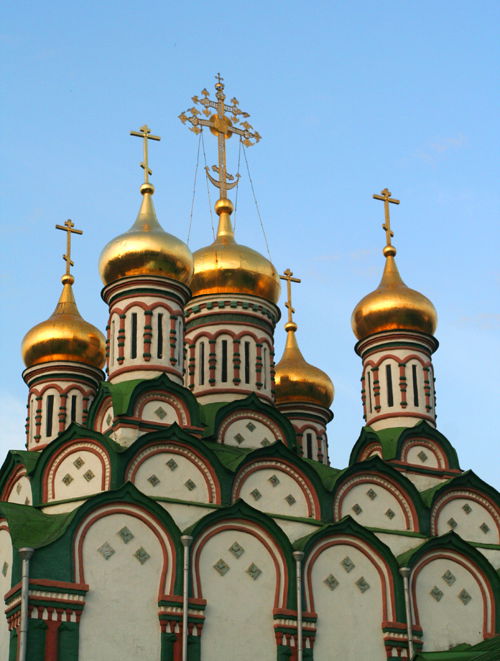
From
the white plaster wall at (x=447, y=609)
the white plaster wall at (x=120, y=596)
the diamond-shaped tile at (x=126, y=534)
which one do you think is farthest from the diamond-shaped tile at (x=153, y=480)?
the white plaster wall at (x=447, y=609)

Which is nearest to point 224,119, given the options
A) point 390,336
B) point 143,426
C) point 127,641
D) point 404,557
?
point 390,336

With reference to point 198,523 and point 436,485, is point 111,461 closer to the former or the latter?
point 198,523

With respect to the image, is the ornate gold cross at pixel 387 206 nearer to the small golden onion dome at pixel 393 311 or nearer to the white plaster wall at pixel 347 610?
the small golden onion dome at pixel 393 311

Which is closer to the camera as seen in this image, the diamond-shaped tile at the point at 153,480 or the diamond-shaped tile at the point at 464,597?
the diamond-shaped tile at the point at 153,480

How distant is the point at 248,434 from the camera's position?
17.6m

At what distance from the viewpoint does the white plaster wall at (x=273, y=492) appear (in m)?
16.0

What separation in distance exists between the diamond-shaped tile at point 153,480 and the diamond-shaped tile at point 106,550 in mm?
1514

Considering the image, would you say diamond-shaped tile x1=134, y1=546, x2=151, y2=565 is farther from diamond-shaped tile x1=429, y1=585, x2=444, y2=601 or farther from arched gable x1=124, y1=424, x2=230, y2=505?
diamond-shaped tile x1=429, y1=585, x2=444, y2=601

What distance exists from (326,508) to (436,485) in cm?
209

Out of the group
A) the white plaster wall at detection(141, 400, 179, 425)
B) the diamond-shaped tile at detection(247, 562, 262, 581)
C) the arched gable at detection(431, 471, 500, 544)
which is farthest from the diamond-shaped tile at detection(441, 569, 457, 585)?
the white plaster wall at detection(141, 400, 179, 425)

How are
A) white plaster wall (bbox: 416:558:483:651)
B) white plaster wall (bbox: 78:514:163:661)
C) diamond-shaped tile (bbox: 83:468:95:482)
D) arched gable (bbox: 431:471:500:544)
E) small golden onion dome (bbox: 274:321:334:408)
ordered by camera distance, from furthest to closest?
small golden onion dome (bbox: 274:321:334:408) → arched gable (bbox: 431:471:500:544) → white plaster wall (bbox: 416:558:483:651) → diamond-shaped tile (bbox: 83:468:95:482) → white plaster wall (bbox: 78:514:163:661)

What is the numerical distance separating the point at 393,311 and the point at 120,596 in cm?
699

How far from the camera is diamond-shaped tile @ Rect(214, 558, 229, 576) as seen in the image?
14680 mm

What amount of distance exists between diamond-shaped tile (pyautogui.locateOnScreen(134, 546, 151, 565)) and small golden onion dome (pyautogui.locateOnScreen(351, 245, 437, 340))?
20.5 ft
